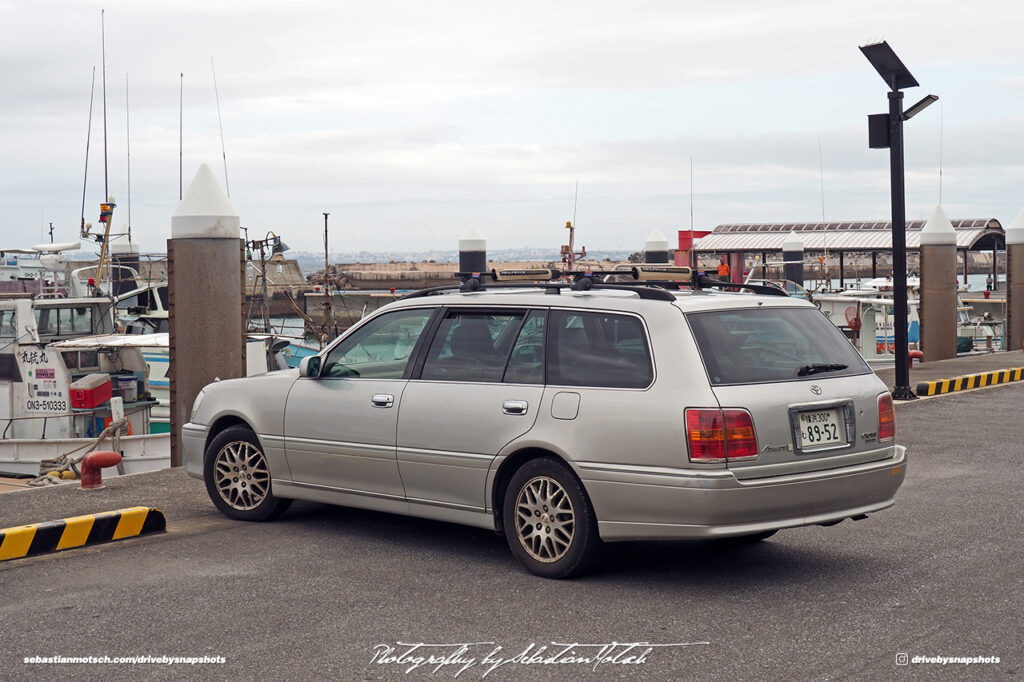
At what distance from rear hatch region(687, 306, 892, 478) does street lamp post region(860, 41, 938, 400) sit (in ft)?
31.0

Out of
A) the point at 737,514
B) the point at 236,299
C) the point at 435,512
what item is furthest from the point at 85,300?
the point at 737,514

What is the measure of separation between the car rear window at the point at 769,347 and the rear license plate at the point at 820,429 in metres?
0.22

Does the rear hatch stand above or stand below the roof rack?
below

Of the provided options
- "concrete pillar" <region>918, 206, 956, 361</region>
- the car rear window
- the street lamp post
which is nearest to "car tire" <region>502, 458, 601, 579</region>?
the car rear window

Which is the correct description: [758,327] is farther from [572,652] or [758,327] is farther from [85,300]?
[85,300]

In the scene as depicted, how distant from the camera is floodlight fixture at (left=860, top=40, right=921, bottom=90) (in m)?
15.2

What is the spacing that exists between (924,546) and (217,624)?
13.7ft

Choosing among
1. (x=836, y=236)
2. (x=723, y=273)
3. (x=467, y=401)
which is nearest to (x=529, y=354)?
(x=467, y=401)

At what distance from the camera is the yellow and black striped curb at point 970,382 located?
1662 centimetres

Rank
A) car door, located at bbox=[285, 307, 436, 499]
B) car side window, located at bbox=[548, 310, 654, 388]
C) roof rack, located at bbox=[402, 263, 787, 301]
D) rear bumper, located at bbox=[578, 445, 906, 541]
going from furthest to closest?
car door, located at bbox=[285, 307, 436, 499] → roof rack, located at bbox=[402, 263, 787, 301] → car side window, located at bbox=[548, 310, 654, 388] → rear bumper, located at bbox=[578, 445, 906, 541]

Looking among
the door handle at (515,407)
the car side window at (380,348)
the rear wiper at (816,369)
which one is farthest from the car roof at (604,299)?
the door handle at (515,407)

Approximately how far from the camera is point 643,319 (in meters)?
6.53

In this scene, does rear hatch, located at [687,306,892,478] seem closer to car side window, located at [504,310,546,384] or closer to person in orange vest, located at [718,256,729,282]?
car side window, located at [504,310,546,384]

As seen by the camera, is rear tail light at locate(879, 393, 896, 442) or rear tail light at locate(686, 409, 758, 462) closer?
rear tail light at locate(686, 409, 758, 462)
